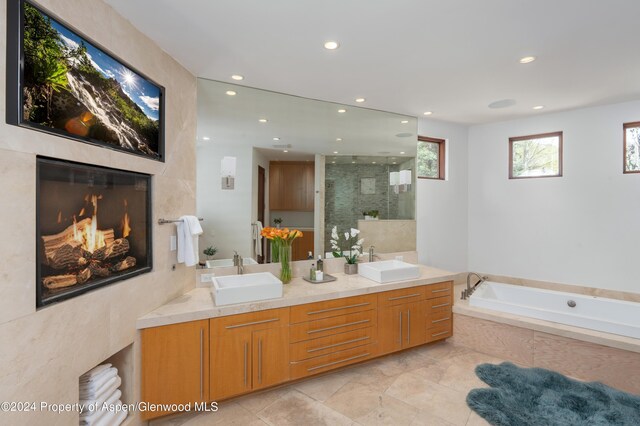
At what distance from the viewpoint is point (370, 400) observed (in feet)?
7.66

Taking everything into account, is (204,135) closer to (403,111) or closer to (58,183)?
(58,183)

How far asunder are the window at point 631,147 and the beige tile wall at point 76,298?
474cm

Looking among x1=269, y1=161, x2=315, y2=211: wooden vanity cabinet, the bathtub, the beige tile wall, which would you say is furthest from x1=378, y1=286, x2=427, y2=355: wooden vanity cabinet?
the beige tile wall

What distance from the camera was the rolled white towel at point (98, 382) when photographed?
1.61 meters

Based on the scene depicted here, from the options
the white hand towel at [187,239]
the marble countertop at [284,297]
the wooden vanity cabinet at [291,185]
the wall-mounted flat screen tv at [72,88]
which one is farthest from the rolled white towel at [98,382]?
Answer: the wooden vanity cabinet at [291,185]

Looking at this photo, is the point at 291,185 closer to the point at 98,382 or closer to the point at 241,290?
the point at 241,290

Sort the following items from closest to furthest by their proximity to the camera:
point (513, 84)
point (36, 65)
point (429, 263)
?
point (36, 65)
point (513, 84)
point (429, 263)

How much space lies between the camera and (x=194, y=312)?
2.04m

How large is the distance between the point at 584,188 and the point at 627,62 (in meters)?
1.67

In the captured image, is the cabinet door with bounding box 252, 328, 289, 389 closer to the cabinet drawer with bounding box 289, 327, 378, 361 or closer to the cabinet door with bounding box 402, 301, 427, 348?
the cabinet drawer with bounding box 289, 327, 378, 361

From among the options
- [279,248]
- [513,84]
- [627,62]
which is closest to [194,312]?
[279,248]

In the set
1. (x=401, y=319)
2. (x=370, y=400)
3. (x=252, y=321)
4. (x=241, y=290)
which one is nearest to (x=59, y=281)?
(x=241, y=290)

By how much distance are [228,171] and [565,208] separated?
407 cm

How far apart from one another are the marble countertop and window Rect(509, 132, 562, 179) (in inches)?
79.1
